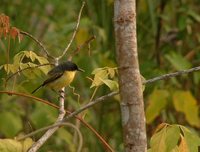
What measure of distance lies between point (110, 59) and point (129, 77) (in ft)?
8.33

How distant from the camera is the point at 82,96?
4844mm

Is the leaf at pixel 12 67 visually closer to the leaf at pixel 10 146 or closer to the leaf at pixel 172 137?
the leaf at pixel 10 146

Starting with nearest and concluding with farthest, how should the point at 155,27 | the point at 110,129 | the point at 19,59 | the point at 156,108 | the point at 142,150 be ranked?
1. the point at 142,150
2. the point at 19,59
3. the point at 156,108
4. the point at 155,27
5. the point at 110,129

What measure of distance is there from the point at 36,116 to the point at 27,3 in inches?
44.6

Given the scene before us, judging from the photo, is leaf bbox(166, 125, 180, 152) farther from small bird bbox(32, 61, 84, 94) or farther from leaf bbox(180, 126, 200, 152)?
small bird bbox(32, 61, 84, 94)

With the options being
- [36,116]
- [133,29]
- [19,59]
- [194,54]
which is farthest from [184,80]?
[133,29]

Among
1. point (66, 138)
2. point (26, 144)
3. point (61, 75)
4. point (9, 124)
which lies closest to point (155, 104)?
point (66, 138)

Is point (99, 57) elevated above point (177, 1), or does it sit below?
below

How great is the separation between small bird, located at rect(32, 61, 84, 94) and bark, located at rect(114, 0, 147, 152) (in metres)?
1.06

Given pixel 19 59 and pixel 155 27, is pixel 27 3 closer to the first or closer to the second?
pixel 155 27

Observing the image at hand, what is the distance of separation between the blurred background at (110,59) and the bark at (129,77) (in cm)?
198

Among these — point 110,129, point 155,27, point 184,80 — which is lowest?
point 110,129

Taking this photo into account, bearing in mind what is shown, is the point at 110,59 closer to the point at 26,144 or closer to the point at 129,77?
the point at 26,144

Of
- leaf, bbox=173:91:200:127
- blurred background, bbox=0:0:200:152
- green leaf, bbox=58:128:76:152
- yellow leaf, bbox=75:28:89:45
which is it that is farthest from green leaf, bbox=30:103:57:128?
leaf, bbox=173:91:200:127
